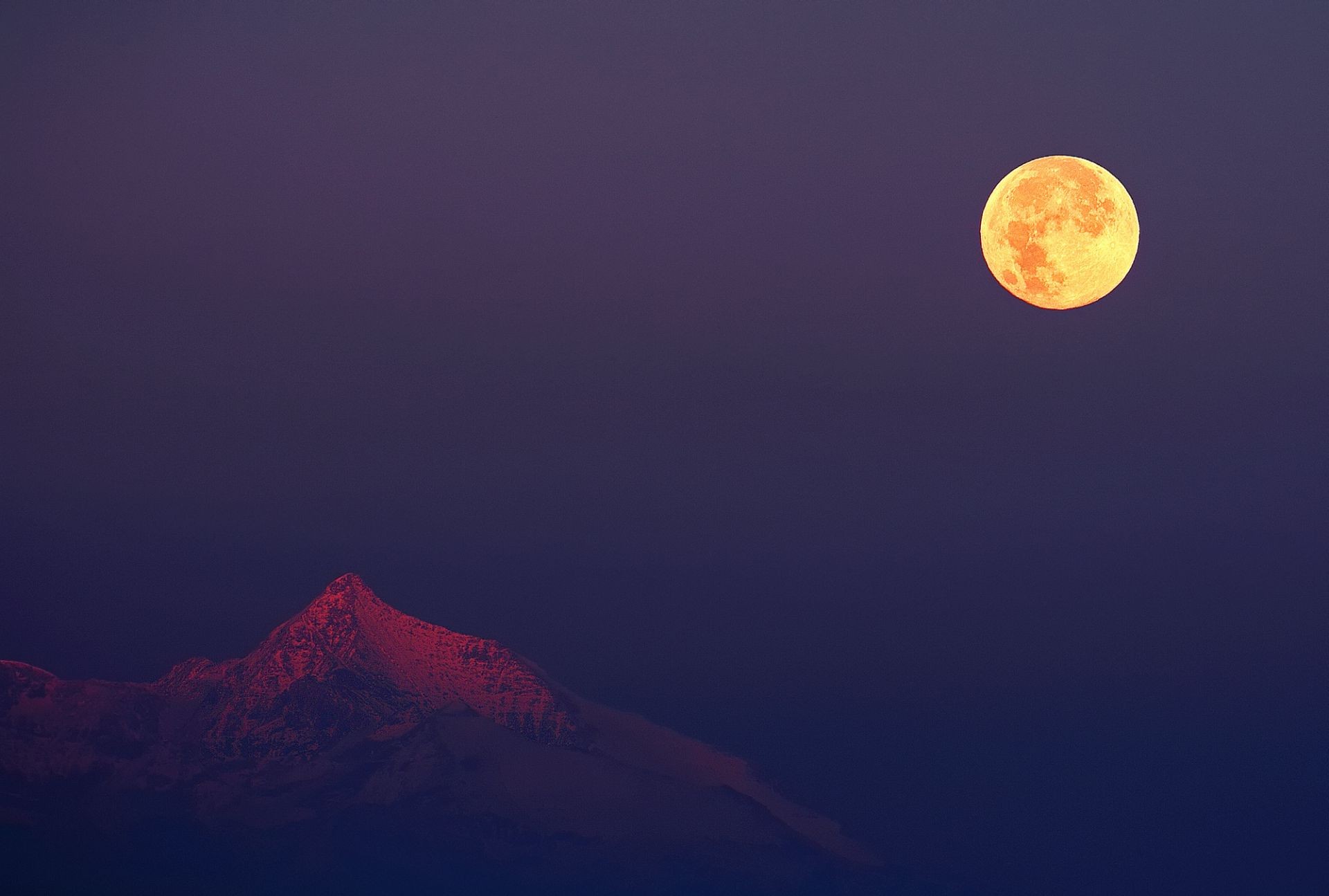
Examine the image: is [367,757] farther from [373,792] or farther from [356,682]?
[356,682]

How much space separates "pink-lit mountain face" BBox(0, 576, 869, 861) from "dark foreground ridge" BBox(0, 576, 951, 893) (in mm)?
136

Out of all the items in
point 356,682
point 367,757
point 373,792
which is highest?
point 356,682

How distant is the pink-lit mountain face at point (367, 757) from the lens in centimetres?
6969

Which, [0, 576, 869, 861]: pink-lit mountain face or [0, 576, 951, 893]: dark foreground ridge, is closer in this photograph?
[0, 576, 951, 893]: dark foreground ridge

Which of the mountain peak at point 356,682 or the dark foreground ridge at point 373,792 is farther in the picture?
the mountain peak at point 356,682

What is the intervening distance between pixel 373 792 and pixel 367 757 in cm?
398

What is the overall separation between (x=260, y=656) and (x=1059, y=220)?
8097cm

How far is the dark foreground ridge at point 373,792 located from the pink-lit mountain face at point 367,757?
136mm

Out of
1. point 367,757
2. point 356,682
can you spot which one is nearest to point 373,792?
point 367,757

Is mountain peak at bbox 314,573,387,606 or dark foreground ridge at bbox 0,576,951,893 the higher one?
mountain peak at bbox 314,573,387,606

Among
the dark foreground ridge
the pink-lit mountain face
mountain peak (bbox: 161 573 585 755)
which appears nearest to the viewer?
the dark foreground ridge

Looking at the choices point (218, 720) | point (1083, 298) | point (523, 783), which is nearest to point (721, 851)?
point (523, 783)

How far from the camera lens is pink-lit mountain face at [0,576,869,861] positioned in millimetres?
69688

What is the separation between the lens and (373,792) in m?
74.6
